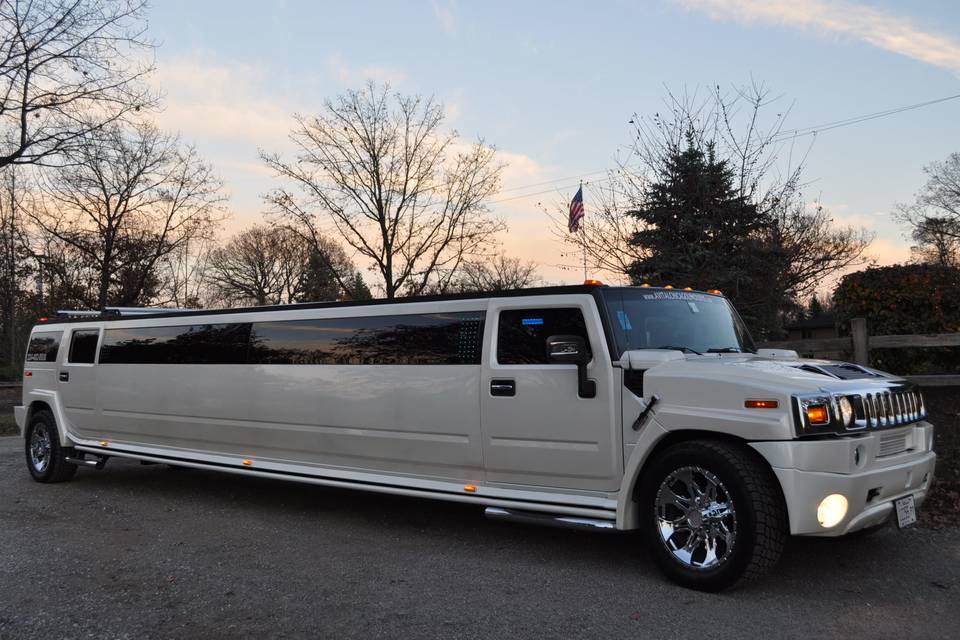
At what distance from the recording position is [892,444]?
4781 millimetres

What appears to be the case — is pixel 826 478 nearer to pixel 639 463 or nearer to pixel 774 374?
pixel 774 374

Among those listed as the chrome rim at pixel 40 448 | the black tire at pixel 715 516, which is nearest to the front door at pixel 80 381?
the chrome rim at pixel 40 448

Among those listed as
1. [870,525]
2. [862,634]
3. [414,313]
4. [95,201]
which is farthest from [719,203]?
[95,201]

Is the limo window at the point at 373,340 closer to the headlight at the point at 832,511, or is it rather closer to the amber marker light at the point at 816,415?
the amber marker light at the point at 816,415

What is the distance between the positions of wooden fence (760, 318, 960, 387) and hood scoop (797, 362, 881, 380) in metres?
4.01

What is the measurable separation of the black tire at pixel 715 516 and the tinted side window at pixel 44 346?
7.95 metres

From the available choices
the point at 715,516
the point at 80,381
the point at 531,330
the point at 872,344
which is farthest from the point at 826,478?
the point at 80,381

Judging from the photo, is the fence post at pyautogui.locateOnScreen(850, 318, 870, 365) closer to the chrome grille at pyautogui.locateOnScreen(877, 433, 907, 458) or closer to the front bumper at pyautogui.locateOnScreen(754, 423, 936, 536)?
the chrome grille at pyautogui.locateOnScreen(877, 433, 907, 458)

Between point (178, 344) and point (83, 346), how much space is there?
6.39ft

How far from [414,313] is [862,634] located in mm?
3777

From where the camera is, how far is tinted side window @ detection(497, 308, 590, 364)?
545cm

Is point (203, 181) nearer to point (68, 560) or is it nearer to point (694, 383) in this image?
point (68, 560)

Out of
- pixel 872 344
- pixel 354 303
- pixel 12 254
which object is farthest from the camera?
pixel 12 254

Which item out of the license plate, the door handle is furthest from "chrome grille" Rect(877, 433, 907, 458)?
the door handle
